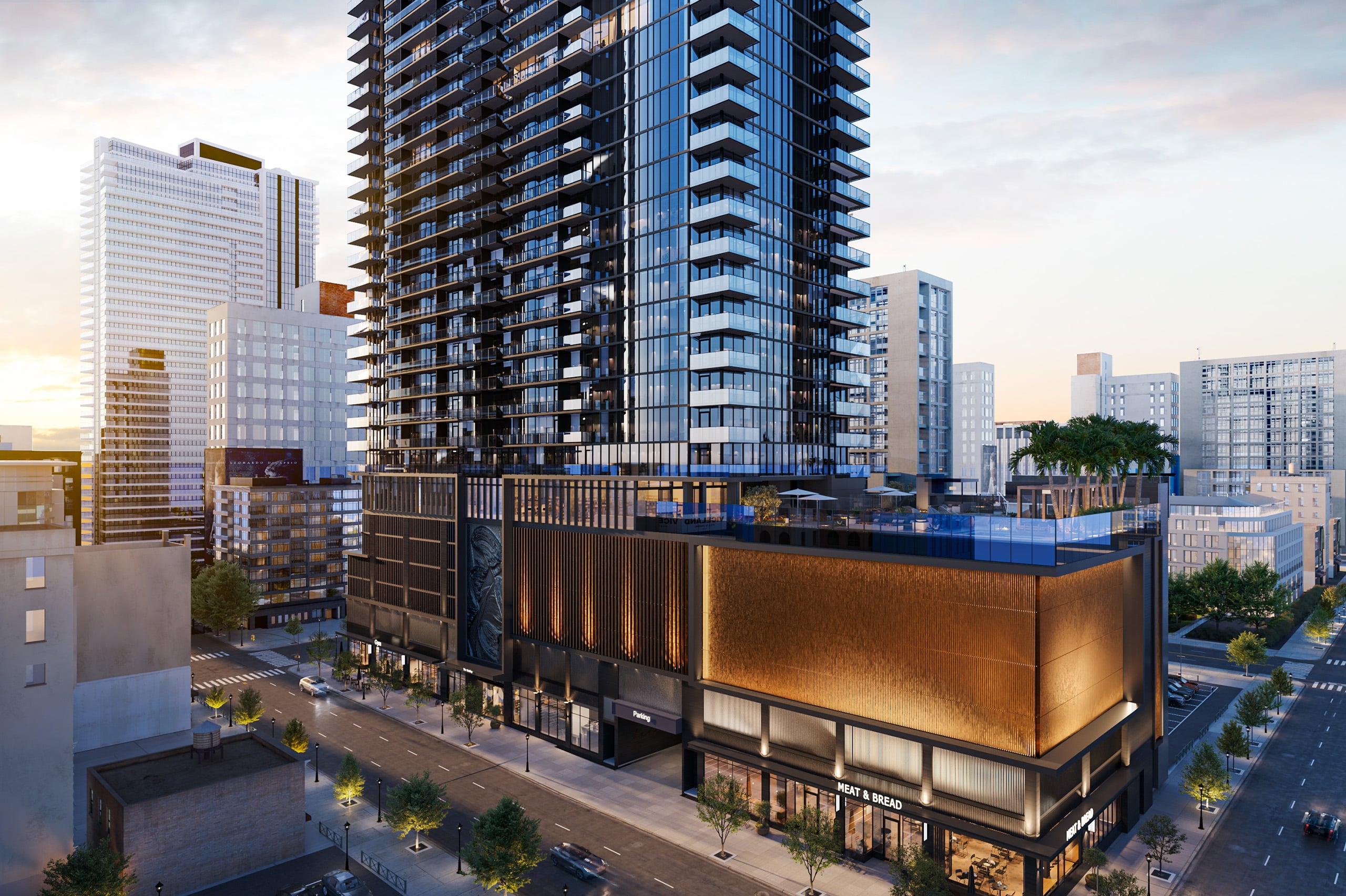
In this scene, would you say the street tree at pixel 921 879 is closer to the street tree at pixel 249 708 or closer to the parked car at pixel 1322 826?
the parked car at pixel 1322 826

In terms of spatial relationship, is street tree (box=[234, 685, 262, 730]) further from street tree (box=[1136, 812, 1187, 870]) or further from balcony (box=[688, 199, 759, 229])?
street tree (box=[1136, 812, 1187, 870])

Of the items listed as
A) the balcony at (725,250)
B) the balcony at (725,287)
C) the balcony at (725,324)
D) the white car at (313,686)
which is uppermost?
the balcony at (725,250)

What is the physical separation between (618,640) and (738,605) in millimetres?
13086

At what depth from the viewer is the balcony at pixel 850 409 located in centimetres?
8331

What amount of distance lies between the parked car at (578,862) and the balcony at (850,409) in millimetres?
53458

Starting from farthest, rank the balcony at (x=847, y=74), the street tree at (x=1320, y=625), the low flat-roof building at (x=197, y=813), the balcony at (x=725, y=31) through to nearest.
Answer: the street tree at (x=1320, y=625) < the balcony at (x=847, y=74) < the balcony at (x=725, y=31) < the low flat-roof building at (x=197, y=813)

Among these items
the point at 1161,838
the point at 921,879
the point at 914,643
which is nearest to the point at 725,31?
the point at 914,643

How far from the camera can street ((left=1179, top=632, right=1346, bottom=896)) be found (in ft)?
137

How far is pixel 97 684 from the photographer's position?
189 ft

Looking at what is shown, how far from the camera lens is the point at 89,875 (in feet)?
118

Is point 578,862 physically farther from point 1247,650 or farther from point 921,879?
point 1247,650

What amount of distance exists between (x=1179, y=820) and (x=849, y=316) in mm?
53388

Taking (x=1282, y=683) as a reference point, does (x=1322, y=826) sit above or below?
below

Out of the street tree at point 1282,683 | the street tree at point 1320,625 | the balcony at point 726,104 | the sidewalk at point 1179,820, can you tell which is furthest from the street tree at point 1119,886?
the street tree at point 1320,625
